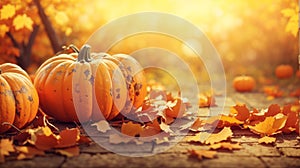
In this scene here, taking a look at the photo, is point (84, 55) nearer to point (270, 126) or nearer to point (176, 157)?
point (176, 157)

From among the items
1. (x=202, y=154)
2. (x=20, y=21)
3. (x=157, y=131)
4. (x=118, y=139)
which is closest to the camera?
(x=202, y=154)

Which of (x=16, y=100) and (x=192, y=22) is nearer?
(x=16, y=100)

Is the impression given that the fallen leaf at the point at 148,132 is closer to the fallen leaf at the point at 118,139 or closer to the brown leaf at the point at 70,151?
the fallen leaf at the point at 118,139

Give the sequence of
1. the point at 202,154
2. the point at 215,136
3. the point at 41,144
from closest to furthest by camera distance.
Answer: the point at 202,154 → the point at 41,144 → the point at 215,136

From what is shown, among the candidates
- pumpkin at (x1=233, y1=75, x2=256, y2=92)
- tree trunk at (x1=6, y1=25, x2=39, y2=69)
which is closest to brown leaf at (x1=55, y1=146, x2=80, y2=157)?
tree trunk at (x1=6, y1=25, x2=39, y2=69)

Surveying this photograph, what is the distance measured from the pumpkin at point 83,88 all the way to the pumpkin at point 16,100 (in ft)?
0.45

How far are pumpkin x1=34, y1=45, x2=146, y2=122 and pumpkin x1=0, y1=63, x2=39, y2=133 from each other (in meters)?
0.14

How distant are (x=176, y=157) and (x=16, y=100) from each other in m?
1.19

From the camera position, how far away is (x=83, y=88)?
3.22m

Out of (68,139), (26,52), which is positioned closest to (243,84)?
(26,52)

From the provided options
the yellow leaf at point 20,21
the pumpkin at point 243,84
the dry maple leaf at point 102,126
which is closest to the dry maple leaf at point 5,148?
the dry maple leaf at point 102,126

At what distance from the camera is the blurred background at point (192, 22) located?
17.0 ft

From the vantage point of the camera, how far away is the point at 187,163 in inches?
92.0

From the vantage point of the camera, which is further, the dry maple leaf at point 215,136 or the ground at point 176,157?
the dry maple leaf at point 215,136
